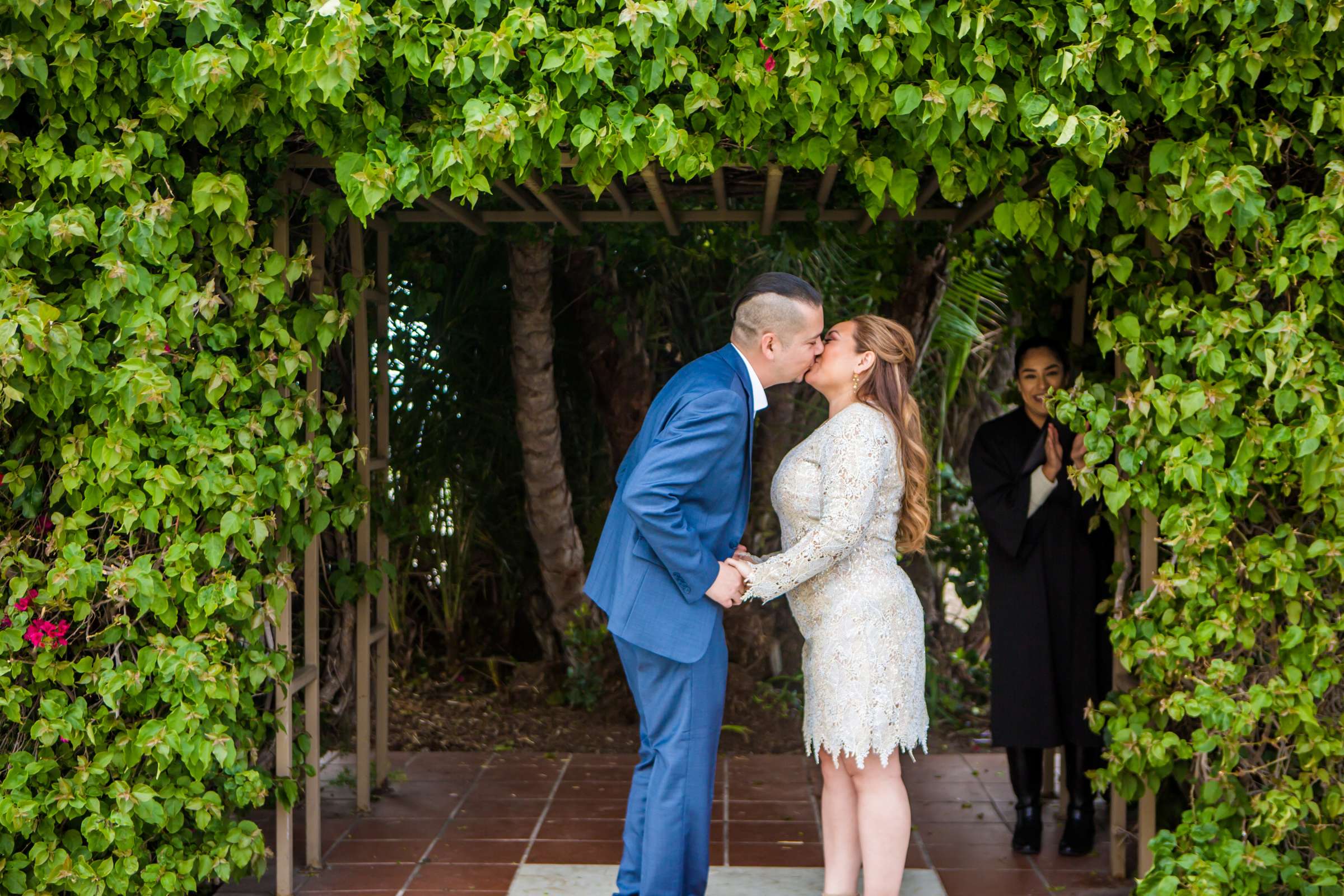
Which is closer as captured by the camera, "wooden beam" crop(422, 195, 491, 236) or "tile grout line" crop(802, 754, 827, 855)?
"wooden beam" crop(422, 195, 491, 236)

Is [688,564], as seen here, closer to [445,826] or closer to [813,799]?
[445,826]

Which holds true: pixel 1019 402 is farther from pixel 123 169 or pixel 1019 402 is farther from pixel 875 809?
pixel 123 169

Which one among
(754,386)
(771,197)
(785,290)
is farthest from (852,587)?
(771,197)

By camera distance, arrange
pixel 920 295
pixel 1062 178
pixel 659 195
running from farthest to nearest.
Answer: pixel 920 295, pixel 659 195, pixel 1062 178

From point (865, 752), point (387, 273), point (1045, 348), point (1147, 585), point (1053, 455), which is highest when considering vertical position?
point (387, 273)

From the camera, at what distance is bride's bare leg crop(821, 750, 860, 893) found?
11.3 ft

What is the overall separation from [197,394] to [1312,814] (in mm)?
3176

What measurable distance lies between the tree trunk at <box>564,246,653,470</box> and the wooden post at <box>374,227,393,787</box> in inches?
68.5

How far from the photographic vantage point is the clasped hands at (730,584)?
321 centimetres

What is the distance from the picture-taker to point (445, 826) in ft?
15.1

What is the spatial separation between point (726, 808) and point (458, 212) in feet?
8.54

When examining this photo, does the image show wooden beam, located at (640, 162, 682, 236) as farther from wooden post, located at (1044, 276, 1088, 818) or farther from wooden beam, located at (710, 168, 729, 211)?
wooden post, located at (1044, 276, 1088, 818)

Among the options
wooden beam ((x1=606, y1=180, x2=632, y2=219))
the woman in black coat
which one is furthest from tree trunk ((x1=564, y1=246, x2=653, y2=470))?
the woman in black coat

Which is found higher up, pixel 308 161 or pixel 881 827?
pixel 308 161
